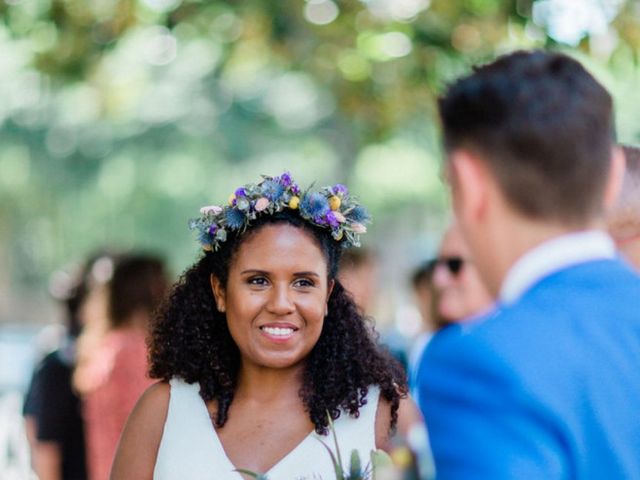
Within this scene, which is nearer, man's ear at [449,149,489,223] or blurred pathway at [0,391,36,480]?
man's ear at [449,149,489,223]

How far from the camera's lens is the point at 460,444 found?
66.5 inches

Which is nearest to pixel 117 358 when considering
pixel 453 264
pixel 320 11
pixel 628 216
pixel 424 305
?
pixel 453 264

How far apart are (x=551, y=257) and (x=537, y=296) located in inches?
2.6

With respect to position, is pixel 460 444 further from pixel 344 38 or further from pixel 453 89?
pixel 344 38

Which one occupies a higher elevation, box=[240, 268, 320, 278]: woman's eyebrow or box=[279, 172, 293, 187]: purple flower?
box=[279, 172, 293, 187]: purple flower

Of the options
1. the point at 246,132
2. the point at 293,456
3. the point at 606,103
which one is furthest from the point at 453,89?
the point at 246,132

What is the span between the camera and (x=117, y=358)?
5629mm

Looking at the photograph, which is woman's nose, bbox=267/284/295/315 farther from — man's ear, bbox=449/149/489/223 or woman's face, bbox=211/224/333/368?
man's ear, bbox=449/149/489/223

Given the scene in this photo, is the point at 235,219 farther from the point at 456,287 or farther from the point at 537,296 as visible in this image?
the point at 456,287

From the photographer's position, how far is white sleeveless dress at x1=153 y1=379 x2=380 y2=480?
3305 mm

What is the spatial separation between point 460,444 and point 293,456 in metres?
1.69

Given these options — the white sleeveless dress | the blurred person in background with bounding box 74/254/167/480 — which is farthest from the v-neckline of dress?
the blurred person in background with bounding box 74/254/167/480

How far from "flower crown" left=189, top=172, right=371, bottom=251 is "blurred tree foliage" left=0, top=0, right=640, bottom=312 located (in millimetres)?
431

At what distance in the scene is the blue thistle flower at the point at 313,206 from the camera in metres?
3.54
